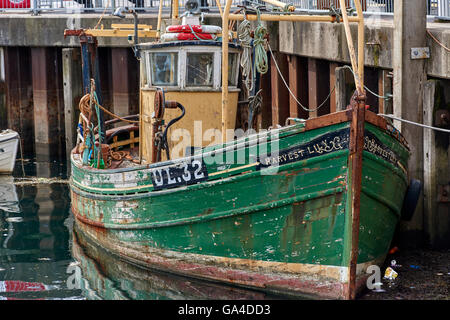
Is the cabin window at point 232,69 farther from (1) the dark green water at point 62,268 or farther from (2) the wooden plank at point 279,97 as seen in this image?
(2) the wooden plank at point 279,97

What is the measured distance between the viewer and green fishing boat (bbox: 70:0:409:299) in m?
8.82

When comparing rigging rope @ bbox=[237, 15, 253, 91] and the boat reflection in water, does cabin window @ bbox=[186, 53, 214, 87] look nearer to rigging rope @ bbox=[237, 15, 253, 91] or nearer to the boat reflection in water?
rigging rope @ bbox=[237, 15, 253, 91]

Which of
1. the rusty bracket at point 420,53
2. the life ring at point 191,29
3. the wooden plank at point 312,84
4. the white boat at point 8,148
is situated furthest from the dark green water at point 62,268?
the wooden plank at point 312,84

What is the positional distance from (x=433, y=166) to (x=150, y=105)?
3.90 meters

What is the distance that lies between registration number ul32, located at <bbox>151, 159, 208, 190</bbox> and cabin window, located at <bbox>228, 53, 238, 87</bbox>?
199 cm

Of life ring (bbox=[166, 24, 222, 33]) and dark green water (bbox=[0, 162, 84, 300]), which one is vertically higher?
life ring (bbox=[166, 24, 222, 33])

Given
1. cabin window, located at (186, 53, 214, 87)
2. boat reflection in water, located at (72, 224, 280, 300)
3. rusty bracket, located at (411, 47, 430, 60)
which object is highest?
rusty bracket, located at (411, 47, 430, 60)

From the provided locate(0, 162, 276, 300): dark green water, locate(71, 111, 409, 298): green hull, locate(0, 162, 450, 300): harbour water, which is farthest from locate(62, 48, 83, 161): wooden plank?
locate(71, 111, 409, 298): green hull

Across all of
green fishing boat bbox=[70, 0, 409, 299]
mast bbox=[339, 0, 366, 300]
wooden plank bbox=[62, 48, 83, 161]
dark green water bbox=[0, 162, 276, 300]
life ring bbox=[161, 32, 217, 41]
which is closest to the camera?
mast bbox=[339, 0, 366, 300]

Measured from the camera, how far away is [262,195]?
9.09 meters
